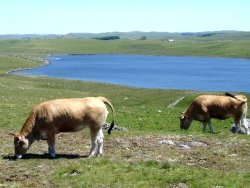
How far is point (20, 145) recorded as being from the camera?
17625mm

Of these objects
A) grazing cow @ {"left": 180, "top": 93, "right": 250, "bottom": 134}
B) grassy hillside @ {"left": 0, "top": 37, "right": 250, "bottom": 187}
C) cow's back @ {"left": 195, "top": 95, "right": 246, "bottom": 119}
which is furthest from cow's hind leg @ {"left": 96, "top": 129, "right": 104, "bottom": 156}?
cow's back @ {"left": 195, "top": 95, "right": 246, "bottom": 119}

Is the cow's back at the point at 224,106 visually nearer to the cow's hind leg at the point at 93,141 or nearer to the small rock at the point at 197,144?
the small rock at the point at 197,144

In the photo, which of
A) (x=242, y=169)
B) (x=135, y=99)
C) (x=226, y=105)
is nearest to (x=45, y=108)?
(x=242, y=169)

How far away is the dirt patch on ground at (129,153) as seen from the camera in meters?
15.7

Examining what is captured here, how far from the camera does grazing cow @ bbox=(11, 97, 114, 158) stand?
57.6 ft

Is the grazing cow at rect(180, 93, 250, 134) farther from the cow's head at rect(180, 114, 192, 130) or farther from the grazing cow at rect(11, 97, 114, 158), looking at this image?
the grazing cow at rect(11, 97, 114, 158)

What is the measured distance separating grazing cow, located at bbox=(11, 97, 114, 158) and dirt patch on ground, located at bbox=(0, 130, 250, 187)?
2.58ft

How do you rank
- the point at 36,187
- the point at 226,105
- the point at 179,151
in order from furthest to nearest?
the point at 226,105 < the point at 179,151 < the point at 36,187

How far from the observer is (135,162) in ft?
55.7

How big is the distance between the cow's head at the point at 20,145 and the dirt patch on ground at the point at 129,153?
0.35m

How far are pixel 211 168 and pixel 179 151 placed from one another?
10.1 feet

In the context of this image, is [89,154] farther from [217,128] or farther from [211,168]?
[217,128]

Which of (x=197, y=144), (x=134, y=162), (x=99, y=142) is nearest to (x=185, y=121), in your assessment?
(x=197, y=144)

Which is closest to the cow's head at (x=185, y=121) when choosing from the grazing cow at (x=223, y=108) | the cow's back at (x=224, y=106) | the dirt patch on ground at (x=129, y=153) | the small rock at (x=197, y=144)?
the grazing cow at (x=223, y=108)
